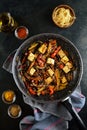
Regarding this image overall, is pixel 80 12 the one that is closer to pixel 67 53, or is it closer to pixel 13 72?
pixel 67 53

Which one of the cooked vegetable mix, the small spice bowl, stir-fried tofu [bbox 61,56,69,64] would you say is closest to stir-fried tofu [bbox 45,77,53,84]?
the cooked vegetable mix

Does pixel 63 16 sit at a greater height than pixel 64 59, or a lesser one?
greater

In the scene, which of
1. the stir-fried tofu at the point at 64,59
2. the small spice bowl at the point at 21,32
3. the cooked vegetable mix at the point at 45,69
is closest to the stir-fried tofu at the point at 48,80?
the cooked vegetable mix at the point at 45,69

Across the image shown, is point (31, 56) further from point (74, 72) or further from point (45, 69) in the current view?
point (74, 72)

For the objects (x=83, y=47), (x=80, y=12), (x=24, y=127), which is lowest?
(x=24, y=127)

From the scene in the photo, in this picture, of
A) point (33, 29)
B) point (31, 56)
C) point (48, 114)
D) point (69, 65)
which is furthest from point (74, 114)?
point (33, 29)

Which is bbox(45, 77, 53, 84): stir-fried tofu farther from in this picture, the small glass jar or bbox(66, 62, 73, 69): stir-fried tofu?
the small glass jar

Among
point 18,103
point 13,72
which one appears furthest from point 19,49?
point 18,103

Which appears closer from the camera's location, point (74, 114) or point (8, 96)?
point (74, 114)
